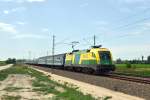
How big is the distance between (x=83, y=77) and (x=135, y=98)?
1742 cm

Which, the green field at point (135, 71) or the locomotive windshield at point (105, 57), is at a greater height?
the locomotive windshield at point (105, 57)

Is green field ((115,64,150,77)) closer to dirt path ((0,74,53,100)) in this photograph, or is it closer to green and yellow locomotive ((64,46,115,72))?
green and yellow locomotive ((64,46,115,72))

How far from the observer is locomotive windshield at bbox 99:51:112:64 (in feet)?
145

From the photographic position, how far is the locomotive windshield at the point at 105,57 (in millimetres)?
44250

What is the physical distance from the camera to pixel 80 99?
23.6m

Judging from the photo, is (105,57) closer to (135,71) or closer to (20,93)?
(135,71)

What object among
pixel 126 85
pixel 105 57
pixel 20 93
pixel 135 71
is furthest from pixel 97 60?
pixel 126 85

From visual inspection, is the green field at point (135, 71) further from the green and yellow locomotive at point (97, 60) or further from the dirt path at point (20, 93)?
the dirt path at point (20, 93)

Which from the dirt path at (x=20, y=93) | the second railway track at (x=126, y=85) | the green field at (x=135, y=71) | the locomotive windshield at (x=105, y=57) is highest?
the locomotive windshield at (x=105, y=57)

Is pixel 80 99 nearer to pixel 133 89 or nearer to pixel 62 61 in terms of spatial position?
pixel 133 89

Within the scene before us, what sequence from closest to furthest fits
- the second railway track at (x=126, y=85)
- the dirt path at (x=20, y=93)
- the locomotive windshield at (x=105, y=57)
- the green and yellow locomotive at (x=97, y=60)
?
the second railway track at (x=126, y=85) → the dirt path at (x=20, y=93) → the green and yellow locomotive at (x=97, y=60) → the locomotive windshield at (x=105, y=57)

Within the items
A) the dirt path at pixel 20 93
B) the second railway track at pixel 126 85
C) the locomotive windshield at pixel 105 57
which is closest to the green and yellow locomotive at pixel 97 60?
the locomotive windshield at pixel 105 57

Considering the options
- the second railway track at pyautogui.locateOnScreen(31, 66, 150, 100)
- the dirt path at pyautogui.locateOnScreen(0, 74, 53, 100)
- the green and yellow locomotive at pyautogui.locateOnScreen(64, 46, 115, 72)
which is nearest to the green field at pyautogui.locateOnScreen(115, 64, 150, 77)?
the green and yellow locomotive at pyautogui.locateOnScreen(64, 46, 115, 72)

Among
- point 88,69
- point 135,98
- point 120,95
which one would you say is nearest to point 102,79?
point 120,95
